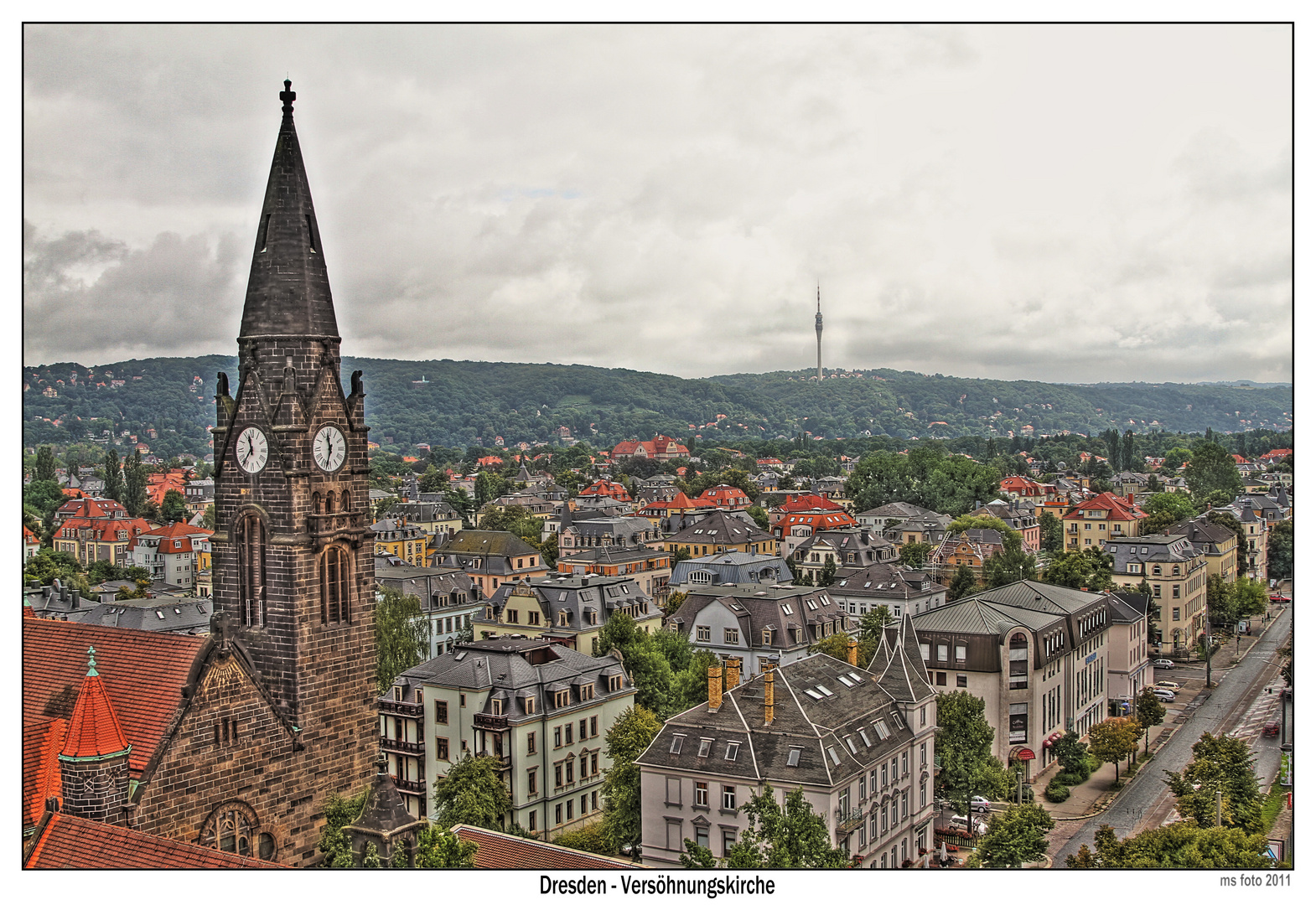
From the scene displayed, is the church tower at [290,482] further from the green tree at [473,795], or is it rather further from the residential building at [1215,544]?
the residential building at [1215,544]

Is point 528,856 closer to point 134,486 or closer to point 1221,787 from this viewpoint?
point 1221,787

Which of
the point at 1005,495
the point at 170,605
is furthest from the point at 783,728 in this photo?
the point at 1005,495

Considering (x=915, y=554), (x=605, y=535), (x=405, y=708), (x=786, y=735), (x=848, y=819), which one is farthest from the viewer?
(x=915, y=554)

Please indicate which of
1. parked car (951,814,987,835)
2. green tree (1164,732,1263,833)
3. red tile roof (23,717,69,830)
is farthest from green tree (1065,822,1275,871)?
red tile roof (23,717,69,830)

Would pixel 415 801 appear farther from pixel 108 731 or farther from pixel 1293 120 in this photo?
pixel 1293 120

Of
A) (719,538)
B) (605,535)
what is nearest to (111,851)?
(605,535)

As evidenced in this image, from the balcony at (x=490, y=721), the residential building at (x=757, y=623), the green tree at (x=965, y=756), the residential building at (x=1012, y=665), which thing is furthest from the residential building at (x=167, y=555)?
the green tree at (x=965, y=756)
